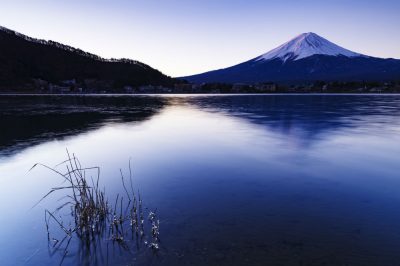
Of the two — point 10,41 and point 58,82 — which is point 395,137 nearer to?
point 58,82

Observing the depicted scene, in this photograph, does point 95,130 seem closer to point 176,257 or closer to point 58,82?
point 176,257

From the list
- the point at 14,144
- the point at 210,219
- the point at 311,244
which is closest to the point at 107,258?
the point at 210,219

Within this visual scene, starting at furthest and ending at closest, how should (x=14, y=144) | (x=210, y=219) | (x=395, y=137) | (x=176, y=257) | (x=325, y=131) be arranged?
(x=325, y=131) < (x=395, y=137) < (x=14, y=144) < (x=210, y=219) < (x=176, y=257)

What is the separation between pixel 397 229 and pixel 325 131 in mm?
20451

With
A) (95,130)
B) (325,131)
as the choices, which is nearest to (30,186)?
(95,130)

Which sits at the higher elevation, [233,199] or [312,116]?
[233,199]

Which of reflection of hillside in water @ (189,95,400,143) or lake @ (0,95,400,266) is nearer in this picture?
lake @ (0,95,400,266)

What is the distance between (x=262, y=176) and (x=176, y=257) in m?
7.30

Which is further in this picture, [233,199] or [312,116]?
[312,116]

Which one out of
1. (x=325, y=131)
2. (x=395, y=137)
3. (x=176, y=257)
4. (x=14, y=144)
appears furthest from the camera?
(x=325, y=131)

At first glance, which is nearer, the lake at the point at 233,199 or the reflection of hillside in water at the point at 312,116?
the lake at the point at 233,199

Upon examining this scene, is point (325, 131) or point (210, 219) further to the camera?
point (325, 131)

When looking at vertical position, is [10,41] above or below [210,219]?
above

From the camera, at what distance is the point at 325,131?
89.0 ft
